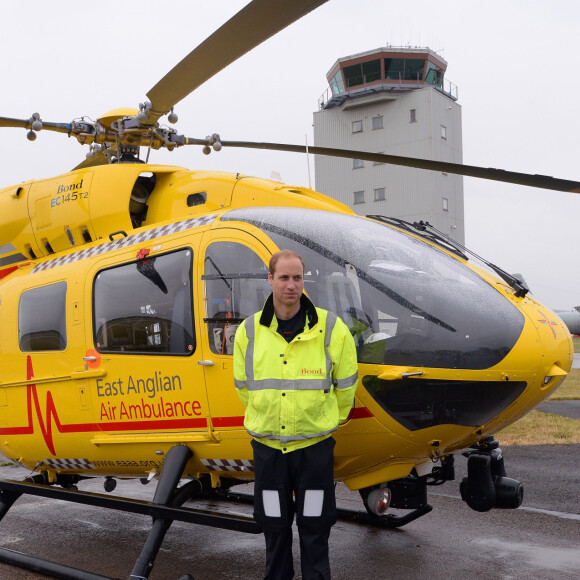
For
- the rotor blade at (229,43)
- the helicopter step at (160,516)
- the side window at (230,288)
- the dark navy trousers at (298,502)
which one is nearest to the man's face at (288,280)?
the side window at (230,288)

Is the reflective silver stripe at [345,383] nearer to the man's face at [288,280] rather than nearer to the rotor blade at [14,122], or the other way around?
the man's face at [288,280]

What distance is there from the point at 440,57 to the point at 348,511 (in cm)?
3627

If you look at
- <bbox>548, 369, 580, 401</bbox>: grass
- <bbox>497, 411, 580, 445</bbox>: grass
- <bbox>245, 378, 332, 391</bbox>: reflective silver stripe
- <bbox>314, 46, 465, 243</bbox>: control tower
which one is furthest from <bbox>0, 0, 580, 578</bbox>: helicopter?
<bbox>314, 46, 465, 243</bbox>: control tower

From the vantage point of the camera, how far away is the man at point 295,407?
3635 mm

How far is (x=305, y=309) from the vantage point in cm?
379

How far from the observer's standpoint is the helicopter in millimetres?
4008

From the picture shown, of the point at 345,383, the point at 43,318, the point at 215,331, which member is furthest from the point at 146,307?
the point at 345,383

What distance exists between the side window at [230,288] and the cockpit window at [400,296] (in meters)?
0.22

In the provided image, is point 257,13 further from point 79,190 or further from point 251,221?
point 79,190

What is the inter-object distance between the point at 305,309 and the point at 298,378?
0.38 meters

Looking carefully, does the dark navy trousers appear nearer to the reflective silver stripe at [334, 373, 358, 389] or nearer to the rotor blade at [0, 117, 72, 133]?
the reflective silver stripe at [334, 373, 358, 389]

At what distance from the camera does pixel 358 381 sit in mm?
3979

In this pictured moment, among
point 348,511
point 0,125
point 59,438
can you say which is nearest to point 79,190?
point 0,125

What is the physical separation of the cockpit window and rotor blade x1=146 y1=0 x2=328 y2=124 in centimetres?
98
